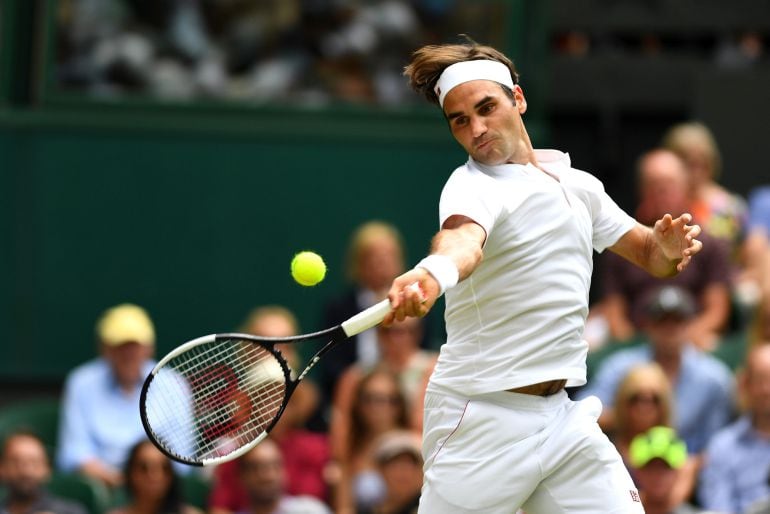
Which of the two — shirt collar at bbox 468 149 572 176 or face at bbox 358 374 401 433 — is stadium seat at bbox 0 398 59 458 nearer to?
face at bbox 358 374 401 433

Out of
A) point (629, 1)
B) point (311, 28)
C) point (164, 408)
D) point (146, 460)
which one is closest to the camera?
point (164, 408)

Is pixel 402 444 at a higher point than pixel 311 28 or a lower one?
lower

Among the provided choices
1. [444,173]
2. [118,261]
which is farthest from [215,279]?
[444,173]

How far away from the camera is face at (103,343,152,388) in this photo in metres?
8.18

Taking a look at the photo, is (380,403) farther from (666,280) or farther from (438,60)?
(438,60)

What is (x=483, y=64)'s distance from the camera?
15.5 ft

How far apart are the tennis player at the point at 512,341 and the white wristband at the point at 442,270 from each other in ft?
1.43

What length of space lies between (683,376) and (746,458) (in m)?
0.63

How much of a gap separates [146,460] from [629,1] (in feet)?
16.2

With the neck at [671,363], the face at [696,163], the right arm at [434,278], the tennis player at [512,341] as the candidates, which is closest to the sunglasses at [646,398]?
the neck at [671,363]

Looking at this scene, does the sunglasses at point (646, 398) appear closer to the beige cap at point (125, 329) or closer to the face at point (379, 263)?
the face at point (379, 263)

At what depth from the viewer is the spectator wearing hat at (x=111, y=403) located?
815 cm

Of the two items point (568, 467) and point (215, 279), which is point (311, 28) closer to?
point (215, 279)

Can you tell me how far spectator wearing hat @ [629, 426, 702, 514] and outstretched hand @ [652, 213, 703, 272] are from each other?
2.35 meters
